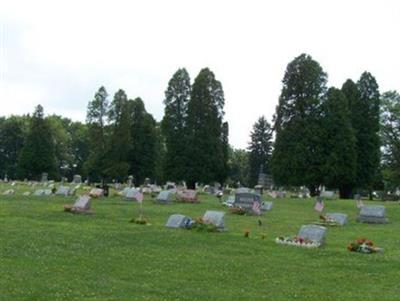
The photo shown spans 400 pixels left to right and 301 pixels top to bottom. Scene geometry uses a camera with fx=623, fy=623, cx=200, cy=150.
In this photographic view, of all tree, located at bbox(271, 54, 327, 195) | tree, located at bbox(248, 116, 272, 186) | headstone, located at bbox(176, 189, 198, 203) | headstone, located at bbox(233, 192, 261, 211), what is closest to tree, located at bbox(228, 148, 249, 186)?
tree, located at bbox(248, 116, 272, 186)

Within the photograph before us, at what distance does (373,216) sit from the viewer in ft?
111

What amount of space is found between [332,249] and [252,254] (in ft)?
11.6

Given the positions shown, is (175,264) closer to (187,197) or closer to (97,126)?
(187,197)

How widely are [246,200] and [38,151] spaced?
58.2 metres

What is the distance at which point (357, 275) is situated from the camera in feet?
51.9

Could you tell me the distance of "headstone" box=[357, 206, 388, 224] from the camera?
33.6 meters

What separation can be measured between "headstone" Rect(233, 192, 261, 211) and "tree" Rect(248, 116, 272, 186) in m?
69.0

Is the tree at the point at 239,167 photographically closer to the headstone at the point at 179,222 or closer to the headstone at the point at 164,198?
the headstone at the point at 164,198

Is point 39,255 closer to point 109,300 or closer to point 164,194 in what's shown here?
point 109,300

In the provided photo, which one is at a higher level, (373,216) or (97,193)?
(97,193)

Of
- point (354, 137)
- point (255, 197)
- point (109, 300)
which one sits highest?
point (354, 137)

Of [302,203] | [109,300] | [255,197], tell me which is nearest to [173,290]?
[109,300]

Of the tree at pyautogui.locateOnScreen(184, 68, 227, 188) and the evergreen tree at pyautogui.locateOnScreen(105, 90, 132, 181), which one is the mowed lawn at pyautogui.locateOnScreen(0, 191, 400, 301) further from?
the evergreen tree at pyautogui.locateOnScreen(105, 90, 132, 181)

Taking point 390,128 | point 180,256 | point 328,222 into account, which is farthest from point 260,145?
point 180,256
